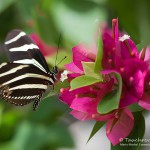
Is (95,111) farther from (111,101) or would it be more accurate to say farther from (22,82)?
(22,82)

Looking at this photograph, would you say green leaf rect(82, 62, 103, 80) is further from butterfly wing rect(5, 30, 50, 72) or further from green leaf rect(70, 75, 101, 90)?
butterfly wing rect(5, 30, 50, 72)

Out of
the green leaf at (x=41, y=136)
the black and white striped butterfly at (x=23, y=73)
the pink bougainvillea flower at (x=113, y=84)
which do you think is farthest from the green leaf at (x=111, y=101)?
the green leaf at (x=41, y=136)

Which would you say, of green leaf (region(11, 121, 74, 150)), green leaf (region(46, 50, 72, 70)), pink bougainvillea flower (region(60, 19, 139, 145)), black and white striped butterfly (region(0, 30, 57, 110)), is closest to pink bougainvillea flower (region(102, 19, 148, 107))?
pink bougainvillea flower (region(60, 19, 139, 145))

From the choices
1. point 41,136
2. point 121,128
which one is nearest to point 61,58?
point 121,128

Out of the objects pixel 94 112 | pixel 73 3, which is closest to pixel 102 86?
pixel 94 112

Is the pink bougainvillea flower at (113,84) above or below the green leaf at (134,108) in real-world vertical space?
above

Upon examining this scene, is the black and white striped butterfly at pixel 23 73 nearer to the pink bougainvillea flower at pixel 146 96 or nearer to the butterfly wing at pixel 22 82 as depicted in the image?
the butterfly wing at pixel 22 82
